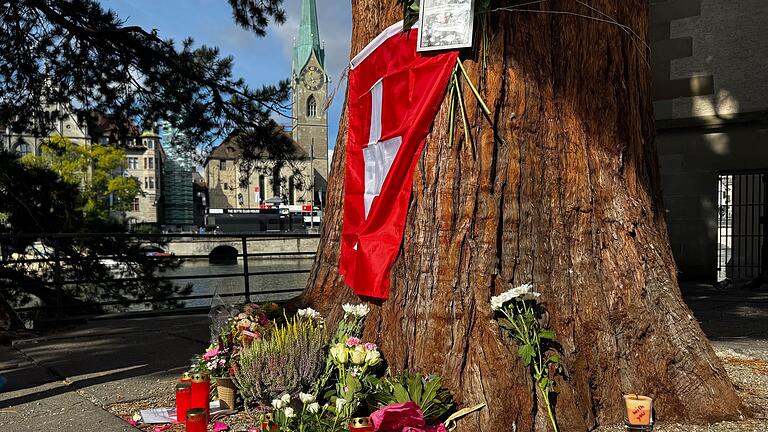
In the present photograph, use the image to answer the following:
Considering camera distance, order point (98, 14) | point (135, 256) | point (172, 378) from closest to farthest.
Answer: point (172, 378) → point (98, 14) → point (135, 256)

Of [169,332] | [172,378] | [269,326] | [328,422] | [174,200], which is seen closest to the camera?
[328,422]

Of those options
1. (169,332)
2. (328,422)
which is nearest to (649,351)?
(328,422)

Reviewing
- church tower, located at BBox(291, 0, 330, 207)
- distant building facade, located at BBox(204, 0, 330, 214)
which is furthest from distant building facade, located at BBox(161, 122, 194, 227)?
church tower, located at BBox(291, 0, 330, 207)

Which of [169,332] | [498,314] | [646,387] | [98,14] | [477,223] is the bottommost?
[169,332]

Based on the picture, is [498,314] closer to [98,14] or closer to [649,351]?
[649,351]

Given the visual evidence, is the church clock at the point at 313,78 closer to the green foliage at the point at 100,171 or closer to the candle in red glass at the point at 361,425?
the green foliage at the point at 100,171

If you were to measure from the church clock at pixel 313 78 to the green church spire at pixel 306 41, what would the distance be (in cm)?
212

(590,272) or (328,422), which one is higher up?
(590,272)

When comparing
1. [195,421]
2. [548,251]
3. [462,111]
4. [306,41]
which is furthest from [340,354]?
[306,41]

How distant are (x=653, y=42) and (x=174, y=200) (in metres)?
113

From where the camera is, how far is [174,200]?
11719 centimetres

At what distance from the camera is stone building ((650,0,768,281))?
11.5m

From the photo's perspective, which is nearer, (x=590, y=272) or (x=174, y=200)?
(x=590, y=272)

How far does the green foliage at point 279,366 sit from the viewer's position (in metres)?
3.52
